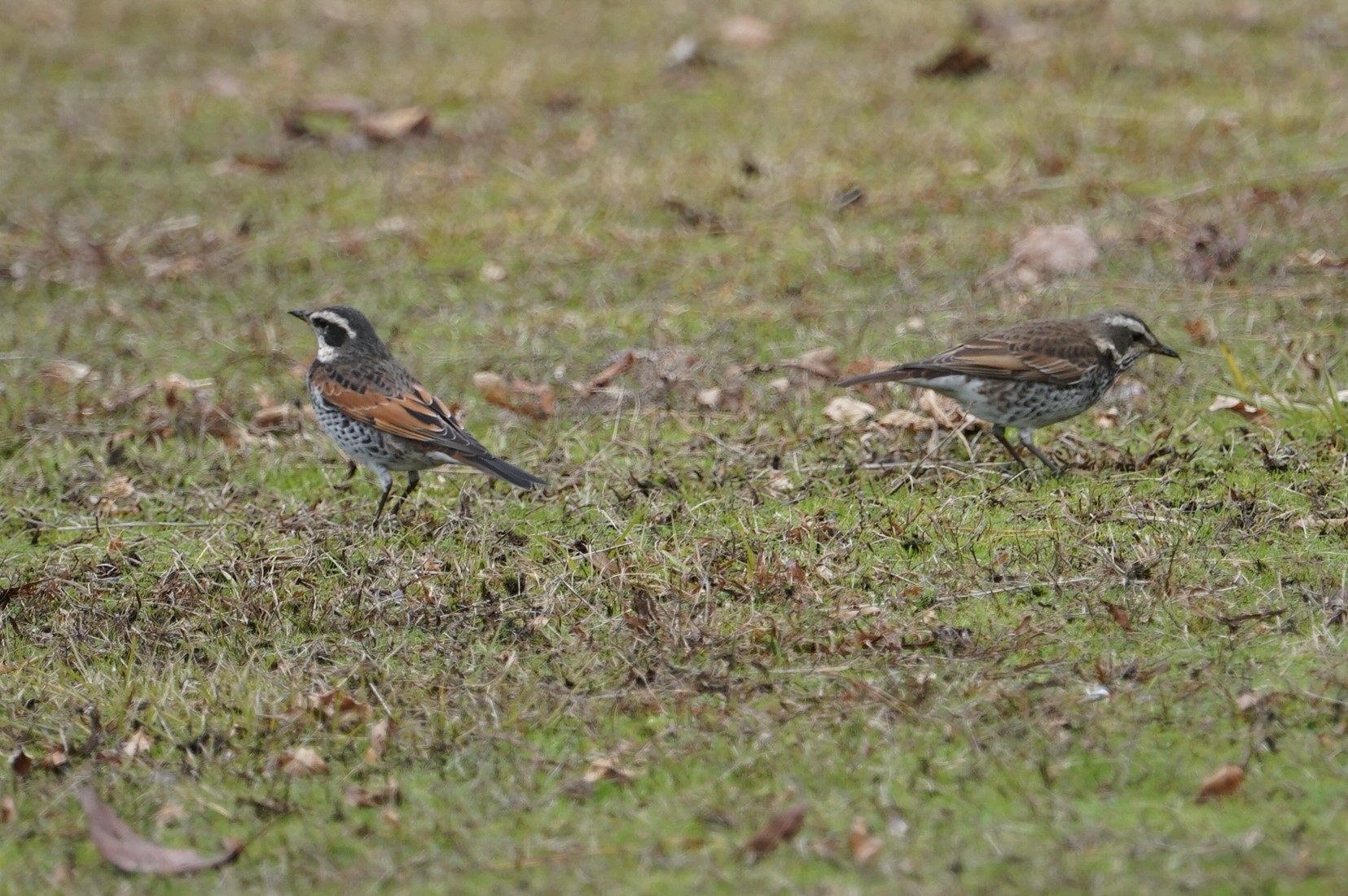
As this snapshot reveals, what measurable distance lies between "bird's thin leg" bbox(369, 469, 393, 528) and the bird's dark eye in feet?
2.85

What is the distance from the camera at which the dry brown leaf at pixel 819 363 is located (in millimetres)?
9430

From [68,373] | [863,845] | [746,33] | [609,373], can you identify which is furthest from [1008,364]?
[746,33]

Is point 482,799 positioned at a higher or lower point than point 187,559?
higher

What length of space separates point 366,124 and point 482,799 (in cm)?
958

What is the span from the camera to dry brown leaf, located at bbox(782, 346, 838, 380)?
943 cm

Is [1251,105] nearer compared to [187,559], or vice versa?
[187,559]

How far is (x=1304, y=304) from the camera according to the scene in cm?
970

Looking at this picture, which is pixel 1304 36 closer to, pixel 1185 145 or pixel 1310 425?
pixel 1185 145

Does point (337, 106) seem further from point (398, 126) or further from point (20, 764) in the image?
point (20, 764)

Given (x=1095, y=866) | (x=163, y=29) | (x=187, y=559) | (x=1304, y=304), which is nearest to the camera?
(x=1095, y=866)

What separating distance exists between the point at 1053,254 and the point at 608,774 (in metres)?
6.21

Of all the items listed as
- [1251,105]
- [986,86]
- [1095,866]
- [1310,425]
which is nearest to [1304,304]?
[1310,425]

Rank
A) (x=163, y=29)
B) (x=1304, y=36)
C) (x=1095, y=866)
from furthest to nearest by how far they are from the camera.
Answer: (x=163, y=29)
(x=1304, y=36)
(x=1095, y=866)

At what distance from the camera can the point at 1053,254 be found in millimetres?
10703
